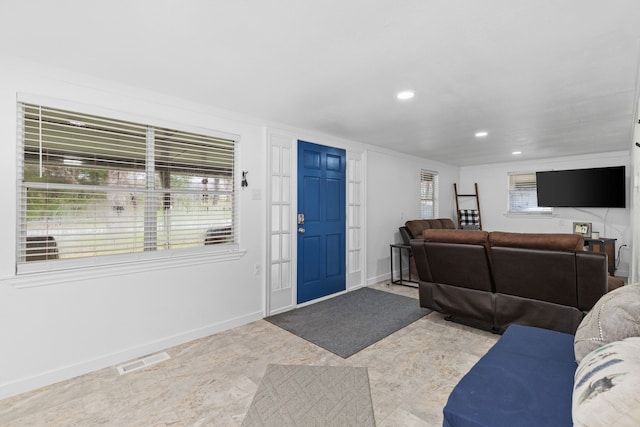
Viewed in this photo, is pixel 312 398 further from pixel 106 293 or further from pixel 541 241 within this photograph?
pixel 541 241

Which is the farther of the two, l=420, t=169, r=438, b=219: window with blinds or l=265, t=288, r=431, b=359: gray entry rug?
l=420, t=169, r=438, b=219: window with blinds

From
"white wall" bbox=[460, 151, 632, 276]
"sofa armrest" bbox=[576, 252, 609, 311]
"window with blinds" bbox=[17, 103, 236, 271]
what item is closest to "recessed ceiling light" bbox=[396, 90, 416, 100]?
"window with blinds" bbox=[17, 103, 236, 271]

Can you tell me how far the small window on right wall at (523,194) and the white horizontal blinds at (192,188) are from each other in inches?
244

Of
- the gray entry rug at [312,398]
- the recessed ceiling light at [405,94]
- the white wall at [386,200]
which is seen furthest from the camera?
the white wall at [386,200]

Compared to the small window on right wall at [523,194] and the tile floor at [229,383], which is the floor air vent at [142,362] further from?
the small window on right wall at [523,194]

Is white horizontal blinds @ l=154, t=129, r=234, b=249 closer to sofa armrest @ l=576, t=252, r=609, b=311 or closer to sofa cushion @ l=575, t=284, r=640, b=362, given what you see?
sofa cushion @ l=575, t=284, r=640, b=362

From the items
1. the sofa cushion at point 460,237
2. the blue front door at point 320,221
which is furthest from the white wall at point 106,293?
the sofa cushion at point 460,237

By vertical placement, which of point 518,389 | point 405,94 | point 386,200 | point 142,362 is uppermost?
point 405,94

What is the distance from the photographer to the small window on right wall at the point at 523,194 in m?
6.60

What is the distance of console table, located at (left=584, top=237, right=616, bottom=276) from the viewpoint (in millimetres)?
4922

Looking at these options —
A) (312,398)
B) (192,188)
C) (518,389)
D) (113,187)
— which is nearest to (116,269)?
(113,187)

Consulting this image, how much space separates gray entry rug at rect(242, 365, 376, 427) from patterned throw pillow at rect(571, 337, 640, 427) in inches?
47.8

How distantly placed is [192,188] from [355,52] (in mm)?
1984

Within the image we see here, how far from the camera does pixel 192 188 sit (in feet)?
10.2
